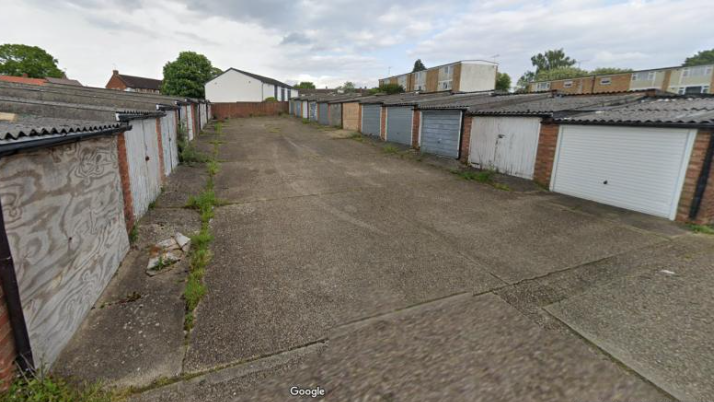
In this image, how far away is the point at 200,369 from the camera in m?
2.85

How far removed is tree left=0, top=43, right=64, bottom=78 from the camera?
42125 mm

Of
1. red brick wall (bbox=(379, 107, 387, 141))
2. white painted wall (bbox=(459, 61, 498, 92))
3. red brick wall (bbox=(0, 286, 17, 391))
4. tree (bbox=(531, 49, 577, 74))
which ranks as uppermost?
tree (bbox=(531, 49, 577, 74))

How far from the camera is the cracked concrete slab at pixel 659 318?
283cm

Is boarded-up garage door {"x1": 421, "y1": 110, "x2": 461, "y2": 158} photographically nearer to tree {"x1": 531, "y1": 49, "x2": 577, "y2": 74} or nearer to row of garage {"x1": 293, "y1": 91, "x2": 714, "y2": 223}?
row of garage {"x1": 293, "y1": 91, "x2": 714, "y2": 223}

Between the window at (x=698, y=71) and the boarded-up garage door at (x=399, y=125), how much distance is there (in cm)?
4121

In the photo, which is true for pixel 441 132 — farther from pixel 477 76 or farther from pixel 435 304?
pixel 477 76

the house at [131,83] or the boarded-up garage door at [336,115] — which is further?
the house at [131,83]

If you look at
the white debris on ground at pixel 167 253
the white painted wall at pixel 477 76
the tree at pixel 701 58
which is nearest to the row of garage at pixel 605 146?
the white debris on ground at pixel 167 253

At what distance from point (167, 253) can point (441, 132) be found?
12.4 meters

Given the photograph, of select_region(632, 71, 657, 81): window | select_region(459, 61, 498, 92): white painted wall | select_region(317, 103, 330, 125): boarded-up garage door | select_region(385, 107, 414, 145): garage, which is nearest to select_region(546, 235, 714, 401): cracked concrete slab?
select_region(385, 107, 414, 145): garage

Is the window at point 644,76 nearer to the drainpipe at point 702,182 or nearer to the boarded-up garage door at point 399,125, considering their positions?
the boarded-up garage door at point 399,125

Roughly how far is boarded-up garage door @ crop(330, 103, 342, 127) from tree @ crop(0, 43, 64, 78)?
145 feet

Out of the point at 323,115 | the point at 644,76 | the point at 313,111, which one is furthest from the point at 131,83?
the point at 644,76

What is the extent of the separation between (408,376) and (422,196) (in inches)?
252
